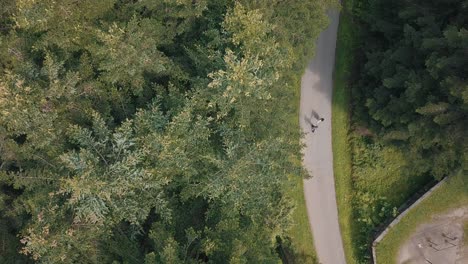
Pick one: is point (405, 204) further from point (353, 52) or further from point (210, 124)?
point (210, 124)

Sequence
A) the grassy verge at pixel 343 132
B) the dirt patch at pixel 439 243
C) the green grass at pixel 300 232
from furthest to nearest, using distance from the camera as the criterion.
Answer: the grassy verge at pixel 343 132, the green grass at pixel 300 232, the dirt patch at pixel 439 243

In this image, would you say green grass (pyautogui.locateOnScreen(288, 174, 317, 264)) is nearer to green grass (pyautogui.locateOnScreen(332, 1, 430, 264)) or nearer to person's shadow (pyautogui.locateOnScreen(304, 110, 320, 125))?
green grass (pyautogui.locateOnScreen(332, 1, 430, 264))

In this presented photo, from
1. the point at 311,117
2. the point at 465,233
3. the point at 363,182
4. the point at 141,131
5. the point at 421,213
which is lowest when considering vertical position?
the point at 465,233

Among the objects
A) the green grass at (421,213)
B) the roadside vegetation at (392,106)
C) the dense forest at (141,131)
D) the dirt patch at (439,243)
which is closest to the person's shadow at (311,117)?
the roadside vegetation at (392,106)

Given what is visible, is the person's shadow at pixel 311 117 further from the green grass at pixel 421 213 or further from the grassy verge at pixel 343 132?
the green grass at pixel 421 213

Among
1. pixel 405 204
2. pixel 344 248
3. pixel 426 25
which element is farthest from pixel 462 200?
pixel 426 25

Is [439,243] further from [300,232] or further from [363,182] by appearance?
[300,232]

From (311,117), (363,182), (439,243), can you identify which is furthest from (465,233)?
(311,117)
